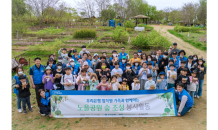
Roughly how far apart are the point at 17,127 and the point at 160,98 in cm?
435

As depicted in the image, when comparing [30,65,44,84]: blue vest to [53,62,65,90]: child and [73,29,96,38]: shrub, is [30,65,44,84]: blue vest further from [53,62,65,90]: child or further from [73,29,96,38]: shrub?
[73,29,96,38]: shrub

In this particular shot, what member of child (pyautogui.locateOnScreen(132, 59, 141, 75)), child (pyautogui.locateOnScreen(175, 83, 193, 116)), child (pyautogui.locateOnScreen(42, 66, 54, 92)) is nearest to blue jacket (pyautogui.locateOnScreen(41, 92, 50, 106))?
child (pyautogui.locateOnScreen(42, 66, 54, 92))

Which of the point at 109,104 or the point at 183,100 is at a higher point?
the point at 183,100

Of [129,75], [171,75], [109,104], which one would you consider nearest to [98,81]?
[109,104]

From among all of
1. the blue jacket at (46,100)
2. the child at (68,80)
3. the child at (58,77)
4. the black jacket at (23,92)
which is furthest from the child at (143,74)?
the black jacket at (23,92)

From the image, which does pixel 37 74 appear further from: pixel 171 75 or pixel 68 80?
pixel 171 75

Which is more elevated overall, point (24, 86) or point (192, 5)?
point (192, 5)

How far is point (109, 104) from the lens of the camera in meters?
4.61

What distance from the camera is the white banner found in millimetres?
4605

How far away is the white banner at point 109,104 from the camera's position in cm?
461

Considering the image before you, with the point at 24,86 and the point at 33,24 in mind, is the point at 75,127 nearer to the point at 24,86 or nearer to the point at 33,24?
the point at 24,86
